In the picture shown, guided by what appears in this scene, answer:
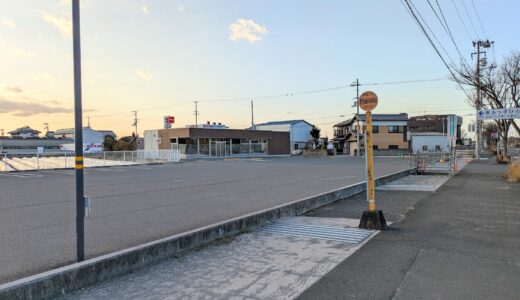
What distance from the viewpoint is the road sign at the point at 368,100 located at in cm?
800

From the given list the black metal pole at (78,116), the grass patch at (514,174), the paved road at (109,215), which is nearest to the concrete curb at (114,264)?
the black metal pole at (78,116)

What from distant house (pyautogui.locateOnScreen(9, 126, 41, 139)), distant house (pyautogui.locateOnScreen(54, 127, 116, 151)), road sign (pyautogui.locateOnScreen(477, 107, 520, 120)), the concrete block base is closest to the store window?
road sign (pyautogui.locateOnScreen(477, 107, 520, 120))

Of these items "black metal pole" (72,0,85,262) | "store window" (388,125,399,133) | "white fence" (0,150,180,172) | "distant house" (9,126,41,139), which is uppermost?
"distant house" (9,126,41,139)

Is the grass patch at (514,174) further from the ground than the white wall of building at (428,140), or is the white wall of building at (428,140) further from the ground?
the white wall of building at (428,140)

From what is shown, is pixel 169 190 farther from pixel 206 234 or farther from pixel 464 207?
pixel 464 207

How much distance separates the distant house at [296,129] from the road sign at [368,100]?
249 feet

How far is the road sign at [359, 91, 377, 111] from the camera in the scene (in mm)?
7996

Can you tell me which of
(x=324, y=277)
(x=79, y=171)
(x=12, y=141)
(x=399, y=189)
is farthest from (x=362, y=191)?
(x=12, y=141)

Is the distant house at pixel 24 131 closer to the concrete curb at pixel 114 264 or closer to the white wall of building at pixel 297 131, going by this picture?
the white wall of building at pixel 297 131

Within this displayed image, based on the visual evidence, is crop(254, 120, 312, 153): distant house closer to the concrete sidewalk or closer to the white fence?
the white fence

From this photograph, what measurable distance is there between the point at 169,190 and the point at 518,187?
13046 millimetres

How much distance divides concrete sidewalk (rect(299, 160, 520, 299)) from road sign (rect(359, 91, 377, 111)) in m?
2.43

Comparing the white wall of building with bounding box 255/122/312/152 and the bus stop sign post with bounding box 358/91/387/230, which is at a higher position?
the white wall of building with bounding box 255/122/312/152

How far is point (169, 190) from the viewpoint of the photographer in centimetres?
1447
